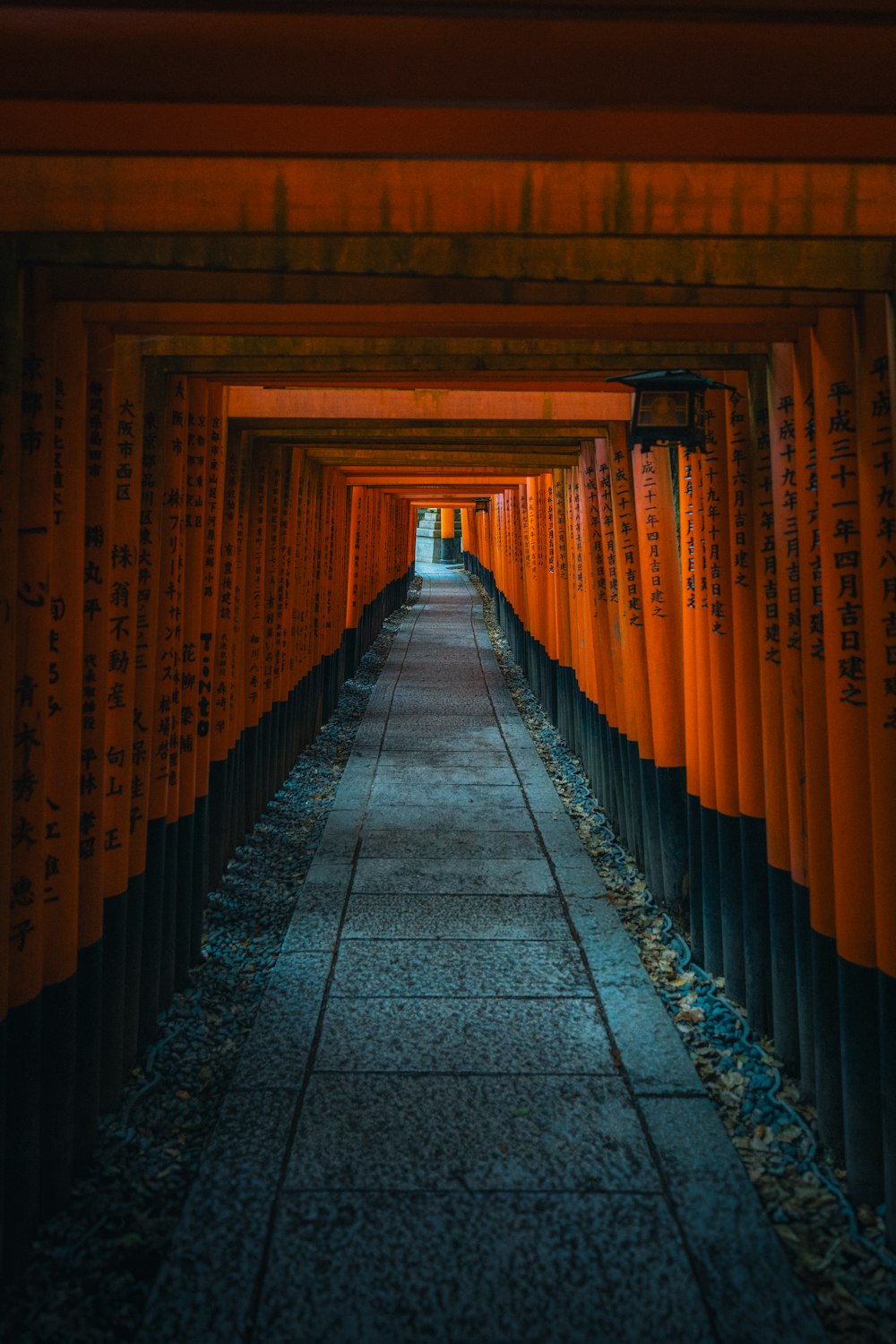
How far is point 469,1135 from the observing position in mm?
3062

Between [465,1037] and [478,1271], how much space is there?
129 cm

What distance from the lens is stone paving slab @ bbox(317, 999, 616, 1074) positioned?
11.5ft

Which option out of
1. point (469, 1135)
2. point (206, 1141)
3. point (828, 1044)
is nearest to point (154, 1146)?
point (206, 1141)

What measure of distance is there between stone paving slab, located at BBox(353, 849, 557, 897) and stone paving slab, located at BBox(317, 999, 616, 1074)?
4.71 feet

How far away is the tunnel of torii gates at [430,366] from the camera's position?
6.49ft

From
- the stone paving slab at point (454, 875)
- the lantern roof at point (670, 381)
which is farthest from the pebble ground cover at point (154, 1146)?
the lantern roof at point (670, 381)


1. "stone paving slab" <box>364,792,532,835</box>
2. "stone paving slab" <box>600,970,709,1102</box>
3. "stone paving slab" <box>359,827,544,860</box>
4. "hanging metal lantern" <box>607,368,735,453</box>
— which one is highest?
"hanging metal lantern" <box>607,368,735,453</box>

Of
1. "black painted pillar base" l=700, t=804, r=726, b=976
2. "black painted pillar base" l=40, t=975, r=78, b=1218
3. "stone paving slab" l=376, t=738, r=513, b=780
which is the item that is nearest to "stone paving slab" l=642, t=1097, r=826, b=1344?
"black painted pillar base" l=700, t=804, r=726, b=976

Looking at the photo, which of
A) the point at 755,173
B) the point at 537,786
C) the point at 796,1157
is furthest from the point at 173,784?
the point at 537,786

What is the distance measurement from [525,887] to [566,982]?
130cm

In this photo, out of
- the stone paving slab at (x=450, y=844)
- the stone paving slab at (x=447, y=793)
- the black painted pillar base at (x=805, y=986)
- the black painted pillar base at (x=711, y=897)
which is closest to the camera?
the black painted pillar base at (x=805, y=986)

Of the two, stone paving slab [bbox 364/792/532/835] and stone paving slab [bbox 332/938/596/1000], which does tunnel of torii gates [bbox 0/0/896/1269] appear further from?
stone paving slab [bbox 364/792/532/835]

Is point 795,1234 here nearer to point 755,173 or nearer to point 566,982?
point 566,982

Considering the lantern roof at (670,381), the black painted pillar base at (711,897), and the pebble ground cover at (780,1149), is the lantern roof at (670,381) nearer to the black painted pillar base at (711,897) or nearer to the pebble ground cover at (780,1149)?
the black painted pillar base at (711,897)
